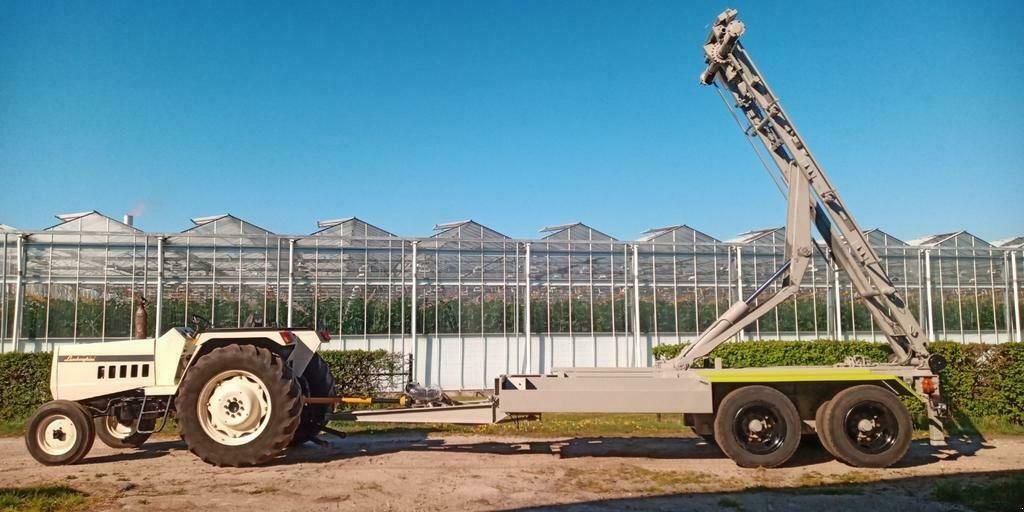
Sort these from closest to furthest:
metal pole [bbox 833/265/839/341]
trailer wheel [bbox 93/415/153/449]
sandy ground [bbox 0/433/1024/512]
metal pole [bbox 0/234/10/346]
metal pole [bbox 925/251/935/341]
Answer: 1. sandy ground [bbox 0/433/1024/512]
2. trailer wheel [bbox 93/415/153/449]
3. metal pole [bbox 0/234/10/346]
4. metal pole [bbox 833/265/839/341]
5. metal pole [bbox 925/251/935/341]

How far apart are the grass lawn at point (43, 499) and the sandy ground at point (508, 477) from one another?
9.1 inches

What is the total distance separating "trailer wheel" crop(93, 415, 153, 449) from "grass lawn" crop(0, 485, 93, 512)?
2.05 m

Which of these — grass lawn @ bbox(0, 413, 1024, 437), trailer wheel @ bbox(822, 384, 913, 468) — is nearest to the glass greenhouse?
grass lawn @ bbox(0, 413, 1024, 437)

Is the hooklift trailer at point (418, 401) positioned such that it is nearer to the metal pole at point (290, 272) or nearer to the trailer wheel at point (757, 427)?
the trailer wheel at point (757, 427)

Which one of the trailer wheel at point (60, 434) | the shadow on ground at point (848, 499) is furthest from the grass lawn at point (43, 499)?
the shadow on ground at point (848, 499)

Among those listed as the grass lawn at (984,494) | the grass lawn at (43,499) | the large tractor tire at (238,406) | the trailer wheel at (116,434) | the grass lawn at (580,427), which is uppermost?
the large tractor tire at (238,406)

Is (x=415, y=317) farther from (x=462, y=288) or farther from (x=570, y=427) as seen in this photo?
(x=570, y=427)

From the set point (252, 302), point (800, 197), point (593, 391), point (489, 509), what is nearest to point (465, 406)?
point (593, 391)

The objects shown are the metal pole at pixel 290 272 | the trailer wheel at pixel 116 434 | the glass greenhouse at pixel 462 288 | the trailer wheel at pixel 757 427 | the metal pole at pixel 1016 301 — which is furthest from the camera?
the metal pole at pixel 1016 301

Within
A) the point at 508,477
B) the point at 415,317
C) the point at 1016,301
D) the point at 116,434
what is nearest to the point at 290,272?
the point at 415,317

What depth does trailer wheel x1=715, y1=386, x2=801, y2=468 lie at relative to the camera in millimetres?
8664

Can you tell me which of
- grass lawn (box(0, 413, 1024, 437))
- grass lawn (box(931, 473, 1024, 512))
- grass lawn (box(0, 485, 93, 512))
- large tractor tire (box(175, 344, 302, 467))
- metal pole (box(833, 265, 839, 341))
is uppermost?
metal pole (box(833, 265, 839, 341))

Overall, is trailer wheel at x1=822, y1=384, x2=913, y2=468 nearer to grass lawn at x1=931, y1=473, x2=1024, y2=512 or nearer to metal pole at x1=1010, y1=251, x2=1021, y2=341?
grass lawn at x1=931, y1=473, x2=1024, y2=512

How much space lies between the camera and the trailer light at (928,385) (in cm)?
917
